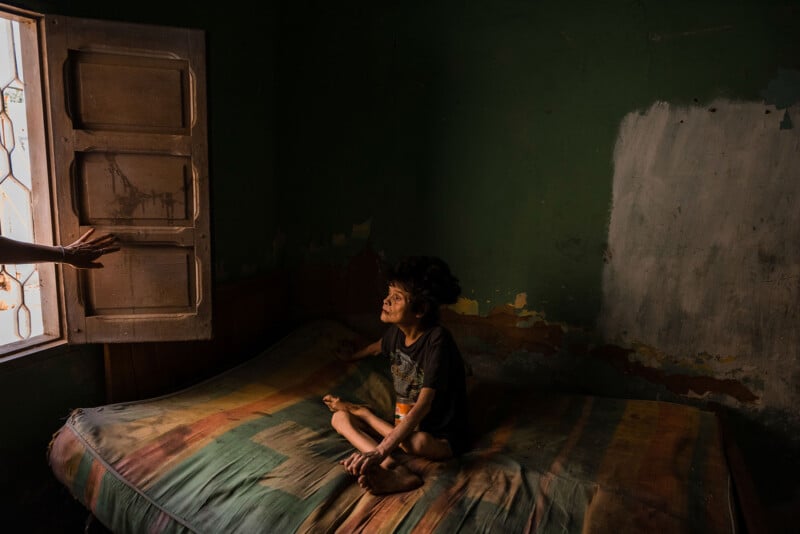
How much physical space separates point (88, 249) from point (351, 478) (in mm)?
1175

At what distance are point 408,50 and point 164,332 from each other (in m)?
1.77

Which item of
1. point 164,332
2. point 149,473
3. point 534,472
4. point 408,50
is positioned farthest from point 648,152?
point 149,473

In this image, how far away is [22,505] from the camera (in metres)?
1.75

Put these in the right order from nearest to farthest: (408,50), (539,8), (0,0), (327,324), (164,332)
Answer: (0,0)
(164,332)
(539,8)
(408,50)
(327,324)

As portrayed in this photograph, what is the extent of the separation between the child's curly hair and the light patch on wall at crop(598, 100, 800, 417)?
37.0 inches

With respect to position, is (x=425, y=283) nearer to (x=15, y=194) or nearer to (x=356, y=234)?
(x=356, y=234)

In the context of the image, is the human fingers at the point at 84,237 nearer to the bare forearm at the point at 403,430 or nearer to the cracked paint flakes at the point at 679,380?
the bare forearm at the point at 403,430

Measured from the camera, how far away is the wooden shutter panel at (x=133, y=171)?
171cm

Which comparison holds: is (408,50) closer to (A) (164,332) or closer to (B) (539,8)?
(B) (539,8)

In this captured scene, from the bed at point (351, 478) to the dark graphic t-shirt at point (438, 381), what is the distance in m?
0.12

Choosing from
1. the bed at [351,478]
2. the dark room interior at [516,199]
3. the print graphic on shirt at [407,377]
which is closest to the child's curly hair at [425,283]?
the print graphic on shirt at [407,377]

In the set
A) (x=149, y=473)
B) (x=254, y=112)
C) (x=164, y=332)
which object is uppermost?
(x=254, y=112)

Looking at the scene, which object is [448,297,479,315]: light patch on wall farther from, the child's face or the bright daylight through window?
the bright daylight through window

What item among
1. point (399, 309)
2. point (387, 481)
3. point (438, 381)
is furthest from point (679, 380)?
point (387, 481)
